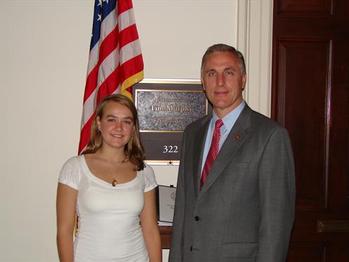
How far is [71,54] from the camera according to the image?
8.94 feet

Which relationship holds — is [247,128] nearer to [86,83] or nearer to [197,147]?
[197,147]

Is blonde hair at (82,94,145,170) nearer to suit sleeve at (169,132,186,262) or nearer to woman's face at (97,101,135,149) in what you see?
woman's face at (97,101,135,149)

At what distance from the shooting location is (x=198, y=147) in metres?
1.92

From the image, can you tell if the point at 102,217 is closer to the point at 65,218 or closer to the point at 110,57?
the point at 65,218

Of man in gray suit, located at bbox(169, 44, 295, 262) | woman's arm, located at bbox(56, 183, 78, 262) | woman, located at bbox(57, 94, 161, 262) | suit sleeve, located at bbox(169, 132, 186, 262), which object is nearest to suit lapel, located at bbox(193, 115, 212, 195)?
man in gray suit, located at bbox(169, 44, 295, 262)

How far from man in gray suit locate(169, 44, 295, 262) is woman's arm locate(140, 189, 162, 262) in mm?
211

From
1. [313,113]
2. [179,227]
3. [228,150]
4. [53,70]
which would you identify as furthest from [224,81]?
[53,70]

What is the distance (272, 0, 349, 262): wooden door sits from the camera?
2719 mm

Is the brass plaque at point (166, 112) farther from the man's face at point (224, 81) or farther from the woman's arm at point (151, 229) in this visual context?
the man's face at point (224, 81)

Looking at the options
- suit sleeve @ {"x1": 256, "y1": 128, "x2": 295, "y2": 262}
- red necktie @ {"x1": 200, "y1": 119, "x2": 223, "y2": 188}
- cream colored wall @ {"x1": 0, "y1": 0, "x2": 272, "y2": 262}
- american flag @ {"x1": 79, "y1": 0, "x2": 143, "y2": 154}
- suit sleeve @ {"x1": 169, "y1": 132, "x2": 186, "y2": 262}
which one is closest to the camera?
suit sleeve @ {"x1": 256, "y1": 128, "x2": 295, "y2": 262}

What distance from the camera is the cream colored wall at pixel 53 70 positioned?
8.82 ft

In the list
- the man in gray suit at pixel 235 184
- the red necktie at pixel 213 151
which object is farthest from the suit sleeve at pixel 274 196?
the red necktie at pixel 213 151

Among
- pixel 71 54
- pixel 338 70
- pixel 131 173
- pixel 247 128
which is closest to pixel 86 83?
pixel 71 54

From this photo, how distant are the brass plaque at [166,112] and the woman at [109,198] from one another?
680 millimetres
